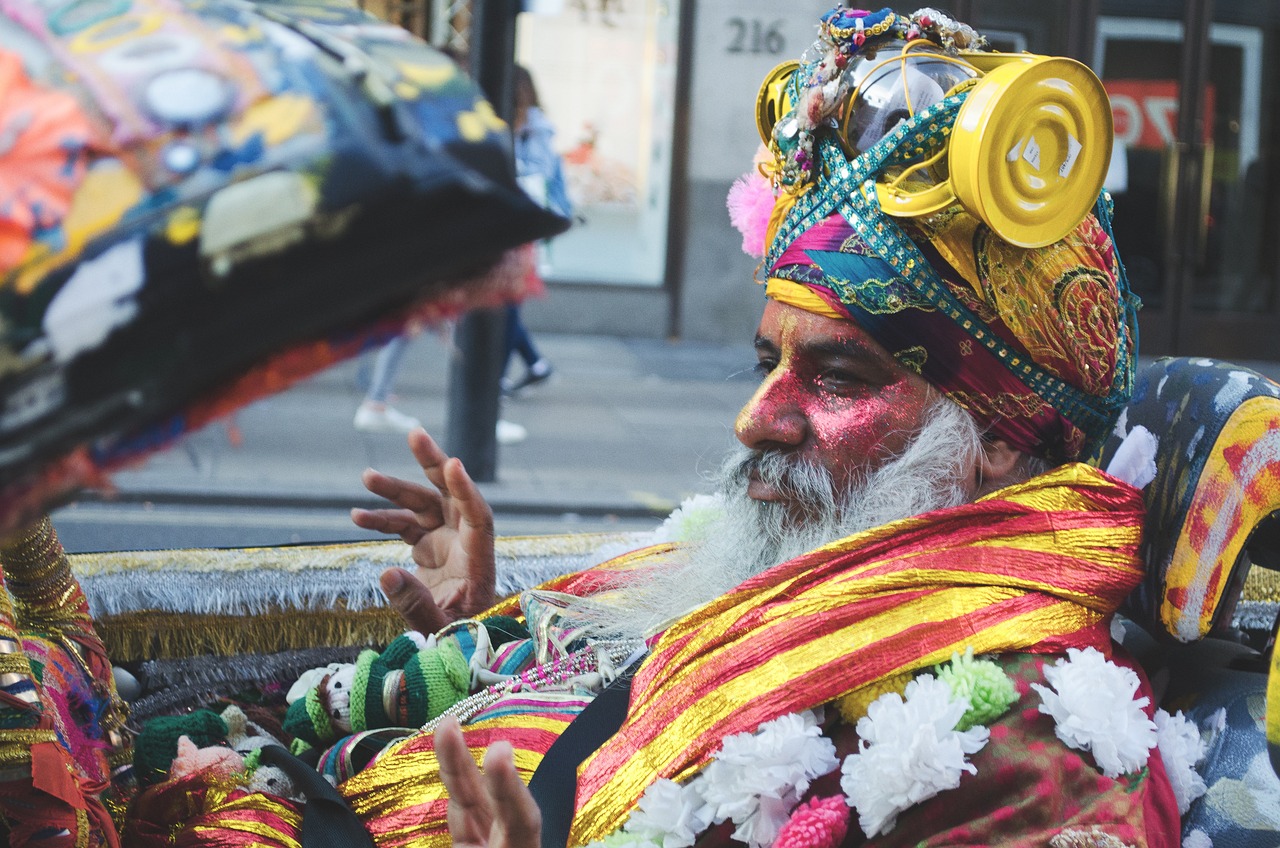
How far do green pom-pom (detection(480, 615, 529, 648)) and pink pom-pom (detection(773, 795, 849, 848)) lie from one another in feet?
2.59

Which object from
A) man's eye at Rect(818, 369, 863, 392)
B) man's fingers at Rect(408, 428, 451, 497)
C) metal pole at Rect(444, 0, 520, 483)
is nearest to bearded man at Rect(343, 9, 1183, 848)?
man's eye at Rect(818, 369, 863, 392)

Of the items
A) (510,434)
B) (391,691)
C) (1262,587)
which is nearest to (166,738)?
(391,691)

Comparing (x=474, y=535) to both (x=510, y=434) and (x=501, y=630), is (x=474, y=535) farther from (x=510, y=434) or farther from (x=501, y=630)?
(x=510, y=434)

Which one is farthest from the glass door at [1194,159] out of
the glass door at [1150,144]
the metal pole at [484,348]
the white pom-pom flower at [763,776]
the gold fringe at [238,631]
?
the white pom-pom flower at [763,776]

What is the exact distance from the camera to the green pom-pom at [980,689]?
148 cm

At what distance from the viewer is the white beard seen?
1815mm

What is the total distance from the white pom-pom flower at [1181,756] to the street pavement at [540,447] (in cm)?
298

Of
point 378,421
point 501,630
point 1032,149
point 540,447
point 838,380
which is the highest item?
point 1032,149

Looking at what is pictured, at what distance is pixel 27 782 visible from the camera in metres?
1.40

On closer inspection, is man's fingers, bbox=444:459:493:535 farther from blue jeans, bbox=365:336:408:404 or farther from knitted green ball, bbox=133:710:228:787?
blue jeans, bbox=365:336:408:404

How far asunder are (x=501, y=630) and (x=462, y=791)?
0.97 metres

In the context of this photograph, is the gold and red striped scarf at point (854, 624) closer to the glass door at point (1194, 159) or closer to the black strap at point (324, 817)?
the black strap at point (324, 817)

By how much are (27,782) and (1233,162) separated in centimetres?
1141

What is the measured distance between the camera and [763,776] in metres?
1.46
